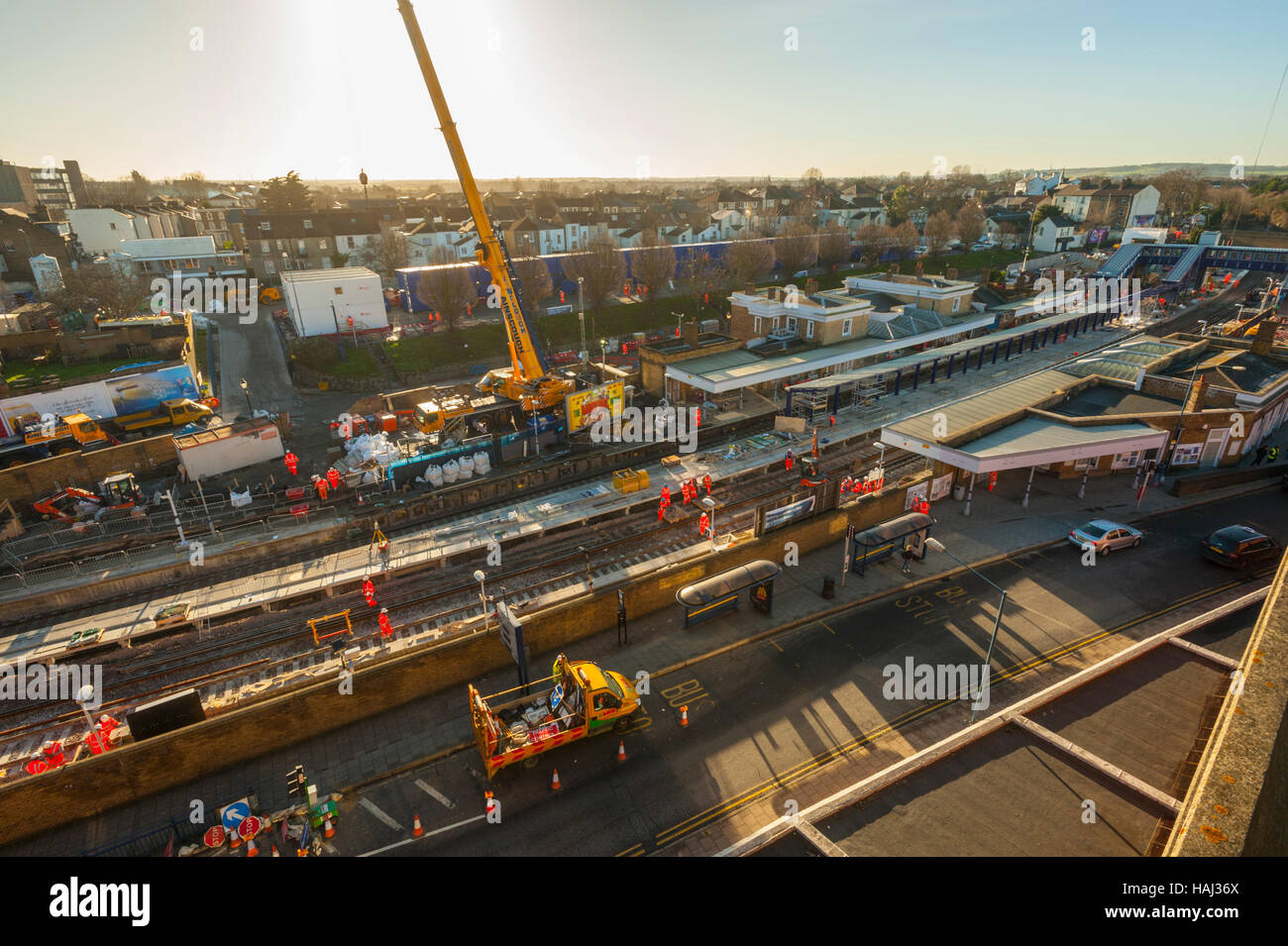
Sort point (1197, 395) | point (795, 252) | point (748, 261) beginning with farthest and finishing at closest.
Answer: point (795, 252) < point (748, 261) < point (1197, 395)

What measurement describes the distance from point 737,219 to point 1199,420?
87204 mm

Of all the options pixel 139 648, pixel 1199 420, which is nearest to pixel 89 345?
pixel 139 648

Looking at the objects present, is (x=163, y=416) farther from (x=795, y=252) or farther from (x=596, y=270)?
(x=795, y=252)

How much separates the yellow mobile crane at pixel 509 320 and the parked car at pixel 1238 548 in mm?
30661

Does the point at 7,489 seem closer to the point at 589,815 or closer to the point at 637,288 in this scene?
the point at 589,815

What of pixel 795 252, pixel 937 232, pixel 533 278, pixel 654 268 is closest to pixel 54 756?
pixel 533 278

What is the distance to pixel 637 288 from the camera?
74.4 metres

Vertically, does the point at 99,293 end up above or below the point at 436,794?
above

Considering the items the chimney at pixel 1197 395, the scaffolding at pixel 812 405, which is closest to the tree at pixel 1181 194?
the chimney at pixel 1197 395

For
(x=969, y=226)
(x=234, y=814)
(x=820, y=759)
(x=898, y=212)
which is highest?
(x=898, y=212)

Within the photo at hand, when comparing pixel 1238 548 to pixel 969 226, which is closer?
pixel 1238 548

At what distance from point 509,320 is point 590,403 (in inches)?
262

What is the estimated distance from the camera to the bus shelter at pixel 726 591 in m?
20.7

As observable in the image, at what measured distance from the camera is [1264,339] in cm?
3731
